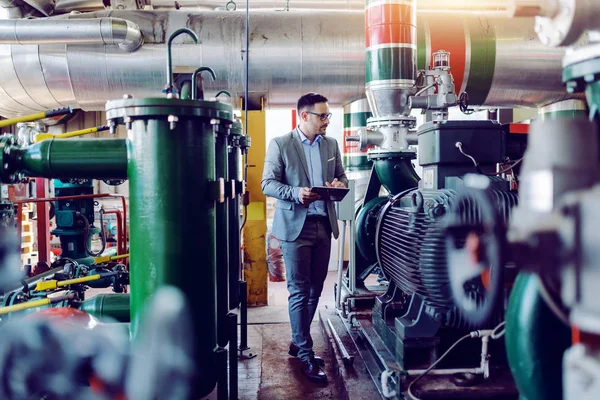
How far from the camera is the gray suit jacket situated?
212 centimetres

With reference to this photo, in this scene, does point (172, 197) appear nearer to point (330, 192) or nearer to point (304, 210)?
point (330, 192)

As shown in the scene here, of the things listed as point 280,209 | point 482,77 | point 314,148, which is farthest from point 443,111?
point 482,77

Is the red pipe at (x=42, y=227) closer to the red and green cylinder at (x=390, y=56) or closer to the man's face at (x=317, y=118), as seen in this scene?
the man's face at (x=317, y=118)

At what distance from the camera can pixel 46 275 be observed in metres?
2.58

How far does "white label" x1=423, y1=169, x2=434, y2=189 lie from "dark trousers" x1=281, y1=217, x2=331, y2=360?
0.49m

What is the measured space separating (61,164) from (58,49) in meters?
2.58

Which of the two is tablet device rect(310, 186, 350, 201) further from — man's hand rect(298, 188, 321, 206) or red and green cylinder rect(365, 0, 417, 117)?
red and green cylinder rect(365, 0, 417, 117)

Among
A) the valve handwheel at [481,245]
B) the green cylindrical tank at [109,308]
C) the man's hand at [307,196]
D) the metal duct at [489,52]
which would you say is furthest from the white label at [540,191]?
the metal duct at [489,52]

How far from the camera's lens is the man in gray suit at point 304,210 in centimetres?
211

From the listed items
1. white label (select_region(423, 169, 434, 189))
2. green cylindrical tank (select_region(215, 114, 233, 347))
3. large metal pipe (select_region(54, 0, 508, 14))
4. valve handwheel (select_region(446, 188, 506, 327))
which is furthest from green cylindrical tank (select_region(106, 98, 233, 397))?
large metal pipe (select_region(54, 0, 508, 14))

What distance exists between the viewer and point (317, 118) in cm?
221

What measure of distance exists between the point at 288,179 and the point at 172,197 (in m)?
1.26

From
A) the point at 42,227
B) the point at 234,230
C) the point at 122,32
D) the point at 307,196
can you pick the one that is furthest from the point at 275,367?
the point at 42,227

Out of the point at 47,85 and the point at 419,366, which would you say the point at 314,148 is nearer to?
the point at 419,366
